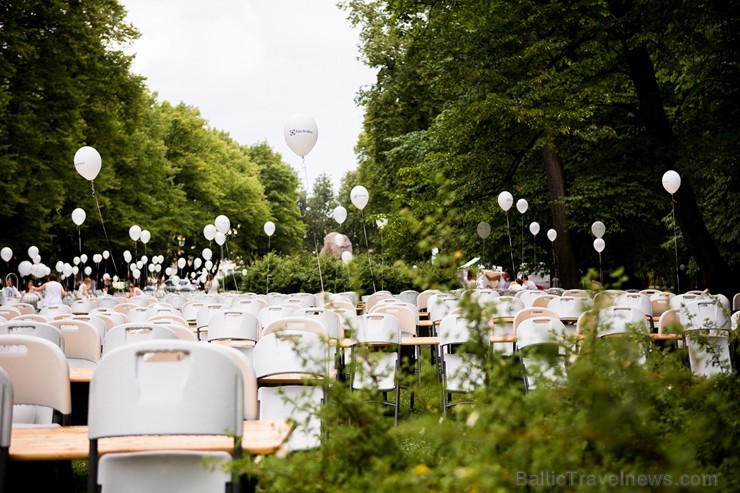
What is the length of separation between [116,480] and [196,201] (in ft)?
163

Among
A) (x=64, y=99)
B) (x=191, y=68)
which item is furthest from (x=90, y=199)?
(x=191, y=68)

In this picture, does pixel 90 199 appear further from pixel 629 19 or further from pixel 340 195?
pixel 340 195

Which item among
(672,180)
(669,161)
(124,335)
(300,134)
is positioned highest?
(300,134)

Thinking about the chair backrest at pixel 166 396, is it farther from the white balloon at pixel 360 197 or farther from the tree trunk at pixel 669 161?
the white balloon at pixel 360 197

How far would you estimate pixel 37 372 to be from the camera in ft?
→ 12.9

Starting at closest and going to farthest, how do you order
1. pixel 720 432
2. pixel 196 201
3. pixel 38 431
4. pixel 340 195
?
pixel 720 432
pixel 38 431
pixel 196 201
pixel 340 195

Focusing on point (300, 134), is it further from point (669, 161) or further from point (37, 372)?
point (37, 372)

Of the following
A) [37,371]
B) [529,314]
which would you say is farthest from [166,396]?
[529,314]

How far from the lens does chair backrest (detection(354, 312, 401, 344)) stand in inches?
304

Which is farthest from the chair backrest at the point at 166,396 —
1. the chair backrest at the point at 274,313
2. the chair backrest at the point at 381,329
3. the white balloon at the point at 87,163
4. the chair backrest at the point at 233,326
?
the white balloon at the point at 87,163

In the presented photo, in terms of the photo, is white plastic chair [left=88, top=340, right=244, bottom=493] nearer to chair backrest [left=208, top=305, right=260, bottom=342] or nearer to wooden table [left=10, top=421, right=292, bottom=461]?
wooden table [left=10, top=421, right=292, bottom=461]

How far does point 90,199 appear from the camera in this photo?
114ft

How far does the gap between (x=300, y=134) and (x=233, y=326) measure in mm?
6393

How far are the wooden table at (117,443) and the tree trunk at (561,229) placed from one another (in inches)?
817
